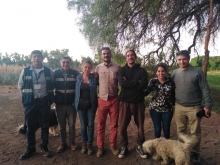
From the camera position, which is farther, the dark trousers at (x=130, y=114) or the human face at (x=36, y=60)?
the human face at (x=36, y=60)

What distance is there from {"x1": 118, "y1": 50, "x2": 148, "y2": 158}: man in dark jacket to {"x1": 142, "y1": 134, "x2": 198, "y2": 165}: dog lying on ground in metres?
0.23

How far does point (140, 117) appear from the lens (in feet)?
11.2

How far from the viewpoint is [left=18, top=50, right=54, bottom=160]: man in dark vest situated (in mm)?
3447

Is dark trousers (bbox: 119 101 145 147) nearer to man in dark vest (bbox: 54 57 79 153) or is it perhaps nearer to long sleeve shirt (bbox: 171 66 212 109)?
long sleeve shirt (bbox: 171 66 212 109)


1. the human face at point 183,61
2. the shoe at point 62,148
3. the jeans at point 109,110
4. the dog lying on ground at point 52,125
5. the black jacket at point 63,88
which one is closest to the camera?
the human face at point 183,61

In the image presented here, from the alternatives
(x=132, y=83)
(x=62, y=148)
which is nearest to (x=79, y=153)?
(x=62, y=148)

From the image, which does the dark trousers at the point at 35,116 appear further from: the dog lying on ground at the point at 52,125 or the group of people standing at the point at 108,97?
the dog lying on ground at the point at 52,125

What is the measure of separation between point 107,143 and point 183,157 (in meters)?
1.77

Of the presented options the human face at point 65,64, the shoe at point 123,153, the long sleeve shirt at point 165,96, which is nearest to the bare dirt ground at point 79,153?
the shoe at point 123,153

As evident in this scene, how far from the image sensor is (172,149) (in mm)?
3061

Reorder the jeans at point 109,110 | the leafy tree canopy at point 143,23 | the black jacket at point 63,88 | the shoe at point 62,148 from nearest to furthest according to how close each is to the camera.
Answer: the jeans at point 109,110 < the black jacket at point 63,88 < the shoe at point 62,148 < the leafy tree canopy at point 143,23

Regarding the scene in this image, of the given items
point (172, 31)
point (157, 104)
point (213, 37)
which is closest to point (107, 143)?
point (157, 104)

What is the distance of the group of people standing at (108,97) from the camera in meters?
3.22

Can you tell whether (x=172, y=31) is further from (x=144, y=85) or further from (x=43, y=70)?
(x=43, y=70)
